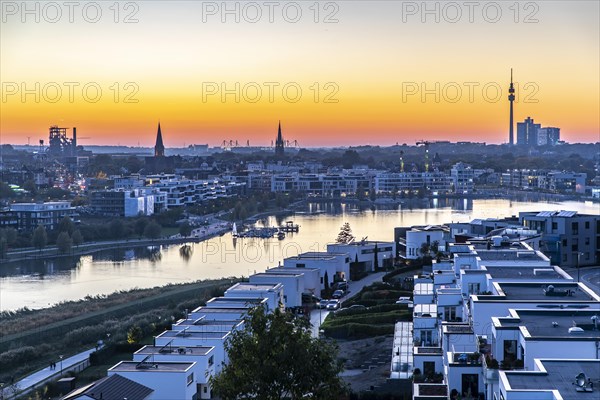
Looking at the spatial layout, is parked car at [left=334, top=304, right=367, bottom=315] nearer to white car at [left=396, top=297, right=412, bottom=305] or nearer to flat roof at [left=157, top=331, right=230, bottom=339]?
white car at [left=396, top=297, right=412, bottom=305]

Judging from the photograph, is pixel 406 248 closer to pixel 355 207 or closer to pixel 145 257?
pixel 145 257

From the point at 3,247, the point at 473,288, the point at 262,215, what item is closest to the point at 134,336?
the point at 473,288

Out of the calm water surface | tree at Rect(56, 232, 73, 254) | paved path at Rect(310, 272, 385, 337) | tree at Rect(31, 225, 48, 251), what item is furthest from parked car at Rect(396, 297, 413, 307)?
tree at Rect(31, 225, 48, 251)

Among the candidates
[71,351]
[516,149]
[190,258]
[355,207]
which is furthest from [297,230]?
[516,149]

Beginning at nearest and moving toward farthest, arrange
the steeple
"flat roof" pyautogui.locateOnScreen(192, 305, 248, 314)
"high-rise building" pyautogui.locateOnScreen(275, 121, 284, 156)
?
"flat roof" pyautogui.locateOnScreen(192, 305, 248, 314), the steeple, "high-rise building" pyautogui.locateOnScreen(275, 121, 284, 156)

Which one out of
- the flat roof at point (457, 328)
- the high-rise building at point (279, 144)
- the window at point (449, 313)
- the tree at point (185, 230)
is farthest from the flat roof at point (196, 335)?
the high-rise building at point (279, 144)

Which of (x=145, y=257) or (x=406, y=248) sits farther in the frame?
(x=145, y=257)
